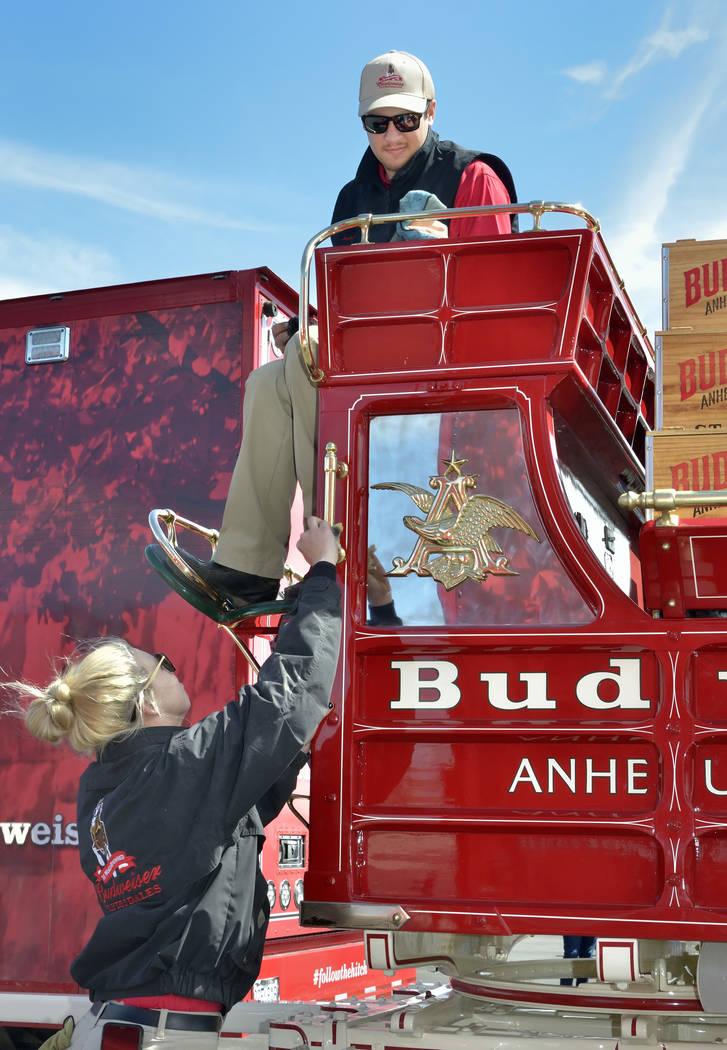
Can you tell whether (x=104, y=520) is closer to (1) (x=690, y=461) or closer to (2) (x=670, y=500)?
(1) (x=690, y=461)

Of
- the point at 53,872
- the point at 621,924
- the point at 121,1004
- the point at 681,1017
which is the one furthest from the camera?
the point at 53,872

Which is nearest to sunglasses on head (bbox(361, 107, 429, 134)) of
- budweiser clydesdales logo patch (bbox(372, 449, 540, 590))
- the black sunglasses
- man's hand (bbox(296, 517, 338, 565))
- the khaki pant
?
the black sunglasses

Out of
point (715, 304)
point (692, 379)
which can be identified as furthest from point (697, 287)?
point (692, 379)

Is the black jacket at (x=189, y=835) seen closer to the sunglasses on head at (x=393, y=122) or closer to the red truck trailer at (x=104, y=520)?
the red truck trailer at (x=104, y=520)

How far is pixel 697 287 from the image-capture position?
3713mm

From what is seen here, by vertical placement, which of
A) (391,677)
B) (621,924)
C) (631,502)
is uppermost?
(631,502)

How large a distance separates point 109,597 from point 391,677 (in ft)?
6.44

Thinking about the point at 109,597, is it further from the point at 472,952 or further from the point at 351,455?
the point at 472,952

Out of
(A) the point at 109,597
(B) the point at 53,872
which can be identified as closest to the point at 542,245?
(A) the point at 109,597

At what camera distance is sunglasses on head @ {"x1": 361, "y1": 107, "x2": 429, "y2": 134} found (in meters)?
3.89

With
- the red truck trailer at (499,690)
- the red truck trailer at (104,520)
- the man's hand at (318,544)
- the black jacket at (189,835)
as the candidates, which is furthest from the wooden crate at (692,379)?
the red truck trailer at (104,520)

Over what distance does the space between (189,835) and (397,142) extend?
2.35m

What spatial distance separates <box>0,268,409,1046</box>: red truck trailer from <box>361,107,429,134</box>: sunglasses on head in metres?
1.07

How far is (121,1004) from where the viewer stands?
2779 millimetres
